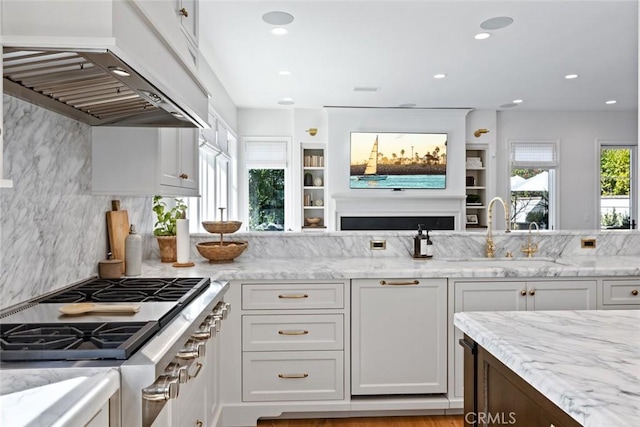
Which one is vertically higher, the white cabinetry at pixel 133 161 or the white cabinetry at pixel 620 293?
the white cabinetry at pixel 133 161

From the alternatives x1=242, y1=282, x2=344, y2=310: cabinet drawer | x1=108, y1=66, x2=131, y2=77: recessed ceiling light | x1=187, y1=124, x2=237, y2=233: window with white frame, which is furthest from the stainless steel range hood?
x1=187, y1=124, x2=237, y2=233: window with white frame

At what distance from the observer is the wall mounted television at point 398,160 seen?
7.03m

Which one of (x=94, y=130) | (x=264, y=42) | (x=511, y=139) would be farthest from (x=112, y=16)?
(x=511, y=139)

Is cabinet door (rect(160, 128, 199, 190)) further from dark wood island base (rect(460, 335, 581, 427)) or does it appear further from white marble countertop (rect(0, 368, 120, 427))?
dark wood island base (rect(460, 335, 581, 427))

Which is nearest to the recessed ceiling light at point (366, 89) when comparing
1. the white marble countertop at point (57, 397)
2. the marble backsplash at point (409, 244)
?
the marble backsplash at point (409, 244)

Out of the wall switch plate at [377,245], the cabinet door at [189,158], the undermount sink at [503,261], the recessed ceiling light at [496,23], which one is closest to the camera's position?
the cabinet door at [189,158]

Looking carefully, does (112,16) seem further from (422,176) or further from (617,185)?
(617,185)

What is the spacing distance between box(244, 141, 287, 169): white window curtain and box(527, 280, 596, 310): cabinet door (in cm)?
517

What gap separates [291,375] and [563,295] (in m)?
1.58

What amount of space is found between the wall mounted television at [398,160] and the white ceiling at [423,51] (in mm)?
650

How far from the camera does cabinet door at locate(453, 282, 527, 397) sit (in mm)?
2551

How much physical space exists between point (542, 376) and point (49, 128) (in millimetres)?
1835

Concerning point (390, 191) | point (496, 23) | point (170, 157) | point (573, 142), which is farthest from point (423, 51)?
point (573, 142)

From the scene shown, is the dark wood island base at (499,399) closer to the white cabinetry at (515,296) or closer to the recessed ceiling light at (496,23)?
the white cabinetry at (515,296)
